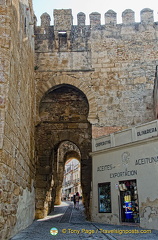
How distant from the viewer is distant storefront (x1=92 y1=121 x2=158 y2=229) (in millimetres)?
7500

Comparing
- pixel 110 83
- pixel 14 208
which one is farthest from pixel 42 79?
pixel 14 208

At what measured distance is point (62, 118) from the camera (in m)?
12.1

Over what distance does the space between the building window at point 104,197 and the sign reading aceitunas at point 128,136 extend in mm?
1278

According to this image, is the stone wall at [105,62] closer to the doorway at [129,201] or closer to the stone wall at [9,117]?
the doorway at [129,201]

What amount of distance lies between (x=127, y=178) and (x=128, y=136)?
4.24ft

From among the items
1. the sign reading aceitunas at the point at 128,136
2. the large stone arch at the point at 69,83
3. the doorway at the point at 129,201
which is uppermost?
the large stone arch at the point at 69,83

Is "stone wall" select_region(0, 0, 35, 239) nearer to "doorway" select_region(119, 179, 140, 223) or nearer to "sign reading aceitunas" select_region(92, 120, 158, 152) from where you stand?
"doorway" select_region(119, 179, 140, 223)

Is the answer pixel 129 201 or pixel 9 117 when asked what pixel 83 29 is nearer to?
pixel 129 201

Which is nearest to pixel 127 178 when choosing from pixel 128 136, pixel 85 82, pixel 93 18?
pixel 128 136

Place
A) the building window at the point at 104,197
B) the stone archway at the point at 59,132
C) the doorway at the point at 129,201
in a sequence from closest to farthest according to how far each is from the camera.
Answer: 1. the doorway at the point at 129,201
2. the building window at the point at 104,197
3. the stone archway at the point at 59,132

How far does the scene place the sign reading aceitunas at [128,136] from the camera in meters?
7.98

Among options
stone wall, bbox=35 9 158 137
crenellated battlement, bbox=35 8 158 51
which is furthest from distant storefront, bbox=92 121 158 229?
crenellated battlement, bbox=35 8 158 51

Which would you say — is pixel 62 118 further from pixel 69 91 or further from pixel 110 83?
pixel 110 83

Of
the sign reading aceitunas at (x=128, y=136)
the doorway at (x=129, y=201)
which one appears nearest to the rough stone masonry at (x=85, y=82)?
the sign reading aceitunas at (x=128, y=136)
